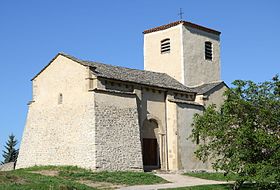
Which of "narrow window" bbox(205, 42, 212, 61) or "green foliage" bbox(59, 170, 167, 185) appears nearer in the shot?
"green foliage" bbox(59, 170, 167, 185)

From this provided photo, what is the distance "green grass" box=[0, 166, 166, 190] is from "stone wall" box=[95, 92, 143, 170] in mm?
1592

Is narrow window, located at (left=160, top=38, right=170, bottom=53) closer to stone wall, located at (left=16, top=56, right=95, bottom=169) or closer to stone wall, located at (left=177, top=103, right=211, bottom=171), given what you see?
stone wall, located at (left=177, top=103, right=211, bottom=171)

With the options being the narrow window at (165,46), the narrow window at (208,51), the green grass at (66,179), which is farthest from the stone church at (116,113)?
the narrow window at (208,51)

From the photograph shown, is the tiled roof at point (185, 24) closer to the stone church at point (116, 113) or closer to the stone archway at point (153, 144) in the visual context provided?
the stone church at point (116, 113)

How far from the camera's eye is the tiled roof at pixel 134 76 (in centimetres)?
2822

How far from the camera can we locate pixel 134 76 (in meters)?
30.6

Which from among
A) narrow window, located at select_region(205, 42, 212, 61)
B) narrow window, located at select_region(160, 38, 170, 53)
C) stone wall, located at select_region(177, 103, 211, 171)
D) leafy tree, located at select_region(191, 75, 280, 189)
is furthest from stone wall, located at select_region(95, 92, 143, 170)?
narrow window, located at select_region(205, 42, 212, 61)

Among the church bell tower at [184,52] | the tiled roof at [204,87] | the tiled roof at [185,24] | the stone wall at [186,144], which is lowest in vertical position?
the stone wall at [186,144]

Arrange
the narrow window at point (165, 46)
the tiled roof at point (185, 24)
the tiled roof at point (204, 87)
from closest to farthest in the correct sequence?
1. the tiled roof at point (204, 87)
2. the tiled roof at point (185, 24)
3. the narrow window at point (165, 46)

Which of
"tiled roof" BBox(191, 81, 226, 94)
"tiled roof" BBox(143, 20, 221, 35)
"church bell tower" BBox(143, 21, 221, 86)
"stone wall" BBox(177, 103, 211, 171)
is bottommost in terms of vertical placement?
"stone wall" BBox(177, 103, 211, 171)

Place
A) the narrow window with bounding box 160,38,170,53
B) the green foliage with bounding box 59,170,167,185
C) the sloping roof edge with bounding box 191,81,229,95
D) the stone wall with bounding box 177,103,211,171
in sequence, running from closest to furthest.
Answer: the green foliage with bounding box 59,170,167,185 → the stone wall with bounding box 177,103,211,171 → the sloping roof edge with bounding box 191,81,229,95 → the narrow window with bounding box 160,38,170,53

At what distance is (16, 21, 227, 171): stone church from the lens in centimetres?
2666

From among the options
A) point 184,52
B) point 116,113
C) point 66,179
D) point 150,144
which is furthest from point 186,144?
point 66,179

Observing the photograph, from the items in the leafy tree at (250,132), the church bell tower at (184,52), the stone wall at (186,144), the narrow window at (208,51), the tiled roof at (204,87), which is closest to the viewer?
the leafy tree at (250,132)
